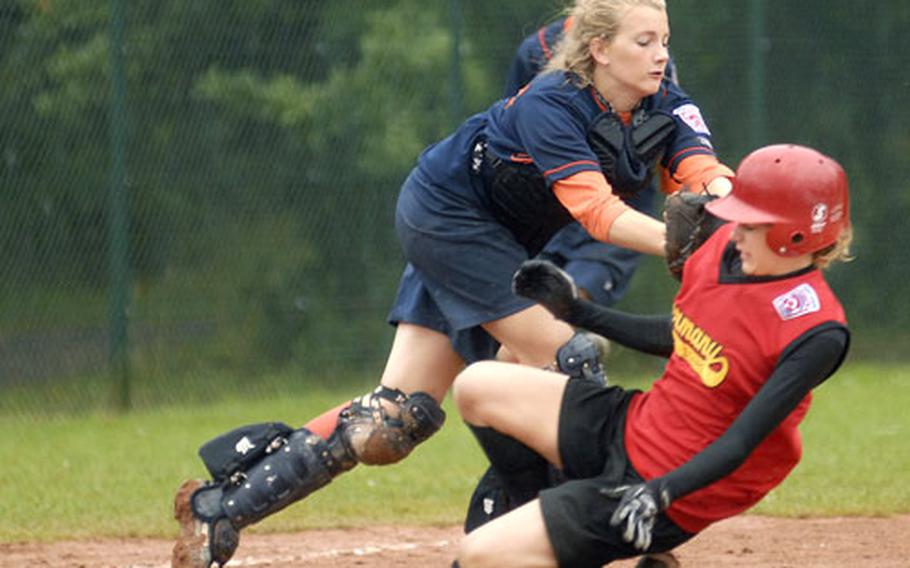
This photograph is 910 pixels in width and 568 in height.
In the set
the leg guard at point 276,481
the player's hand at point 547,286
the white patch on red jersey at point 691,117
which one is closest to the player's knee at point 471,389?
the player's hand at point 547,286

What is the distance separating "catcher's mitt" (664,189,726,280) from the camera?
14.4ft

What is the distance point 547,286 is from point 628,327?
245mm

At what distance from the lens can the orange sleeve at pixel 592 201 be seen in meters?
4.60

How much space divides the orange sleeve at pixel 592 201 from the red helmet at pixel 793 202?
0.55m

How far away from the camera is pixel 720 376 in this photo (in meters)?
3.99

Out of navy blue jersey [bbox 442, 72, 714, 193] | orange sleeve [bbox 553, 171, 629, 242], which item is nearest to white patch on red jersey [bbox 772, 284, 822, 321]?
A: orange sleeve [bbox 553, 171, 629, 242]

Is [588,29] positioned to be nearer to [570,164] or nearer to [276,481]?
[570,164]

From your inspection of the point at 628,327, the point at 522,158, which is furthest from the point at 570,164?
the point at 628,327

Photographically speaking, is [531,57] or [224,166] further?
[224,166]

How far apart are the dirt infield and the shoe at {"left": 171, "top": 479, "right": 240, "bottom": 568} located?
2.38 ft

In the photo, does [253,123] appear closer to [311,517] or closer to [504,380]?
[311,517]

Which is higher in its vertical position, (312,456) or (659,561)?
(659,561)

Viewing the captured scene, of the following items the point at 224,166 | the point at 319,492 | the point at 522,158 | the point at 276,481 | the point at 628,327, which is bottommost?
the point at 319,492

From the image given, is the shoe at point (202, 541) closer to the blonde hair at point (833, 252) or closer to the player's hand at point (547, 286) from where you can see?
the player's hand at point (547, 286)
